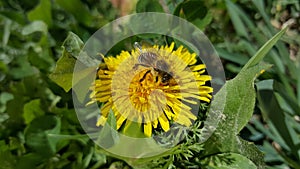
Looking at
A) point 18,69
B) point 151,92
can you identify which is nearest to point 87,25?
point 18,69

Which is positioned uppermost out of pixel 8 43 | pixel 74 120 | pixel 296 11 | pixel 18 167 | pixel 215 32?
pixel 296 11

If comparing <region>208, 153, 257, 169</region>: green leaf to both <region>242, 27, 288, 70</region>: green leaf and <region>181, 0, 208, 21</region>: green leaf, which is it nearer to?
<region>242, 27, 288, 70</region>: green leaf

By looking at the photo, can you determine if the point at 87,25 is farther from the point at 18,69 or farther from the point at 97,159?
the point at 97,159

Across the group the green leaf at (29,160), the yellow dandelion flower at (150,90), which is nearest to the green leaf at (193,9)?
the yellow dandelion flower at (150,90)

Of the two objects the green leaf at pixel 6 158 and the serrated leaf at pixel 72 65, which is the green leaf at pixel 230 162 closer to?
the serrated leaf at pixel 72 65

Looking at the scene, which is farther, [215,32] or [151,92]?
[215,32]

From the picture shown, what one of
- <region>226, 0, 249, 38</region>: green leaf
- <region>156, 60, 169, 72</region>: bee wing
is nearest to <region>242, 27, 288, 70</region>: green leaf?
<region>156, 60, 169, 72</region>: bee wing

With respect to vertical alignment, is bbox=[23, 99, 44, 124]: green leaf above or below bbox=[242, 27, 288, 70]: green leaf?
below
